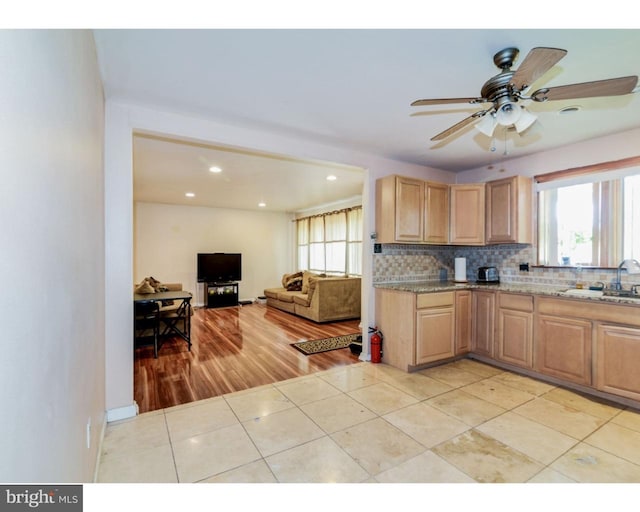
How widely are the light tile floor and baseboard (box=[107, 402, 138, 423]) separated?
7 centimetres

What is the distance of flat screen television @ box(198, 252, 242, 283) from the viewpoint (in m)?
7.33

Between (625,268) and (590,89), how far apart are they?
88.8 inches

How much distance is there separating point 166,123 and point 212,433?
2474mm

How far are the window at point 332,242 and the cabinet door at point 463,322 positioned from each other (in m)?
3.10

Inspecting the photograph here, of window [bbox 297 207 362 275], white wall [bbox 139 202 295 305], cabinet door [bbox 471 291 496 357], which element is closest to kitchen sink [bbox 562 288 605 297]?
cabinet door [bbox 471 291 496 357]

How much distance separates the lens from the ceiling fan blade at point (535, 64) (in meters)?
1.34

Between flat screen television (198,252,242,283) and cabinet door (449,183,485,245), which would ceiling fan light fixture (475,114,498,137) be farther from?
flat screen television (198,252,242,283)

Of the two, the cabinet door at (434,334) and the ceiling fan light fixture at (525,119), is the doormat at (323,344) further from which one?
the ceiling fan light fixture at (525,119)

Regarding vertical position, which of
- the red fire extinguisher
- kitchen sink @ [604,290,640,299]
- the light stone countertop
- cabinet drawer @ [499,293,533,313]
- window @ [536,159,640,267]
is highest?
window @ [536,159,640,267]

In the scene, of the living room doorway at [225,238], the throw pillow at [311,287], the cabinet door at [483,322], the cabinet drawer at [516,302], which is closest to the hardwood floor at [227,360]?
the living room doorway at [225,238]

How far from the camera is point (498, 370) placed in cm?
333

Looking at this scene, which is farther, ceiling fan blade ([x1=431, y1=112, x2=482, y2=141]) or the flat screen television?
the flat screen television
